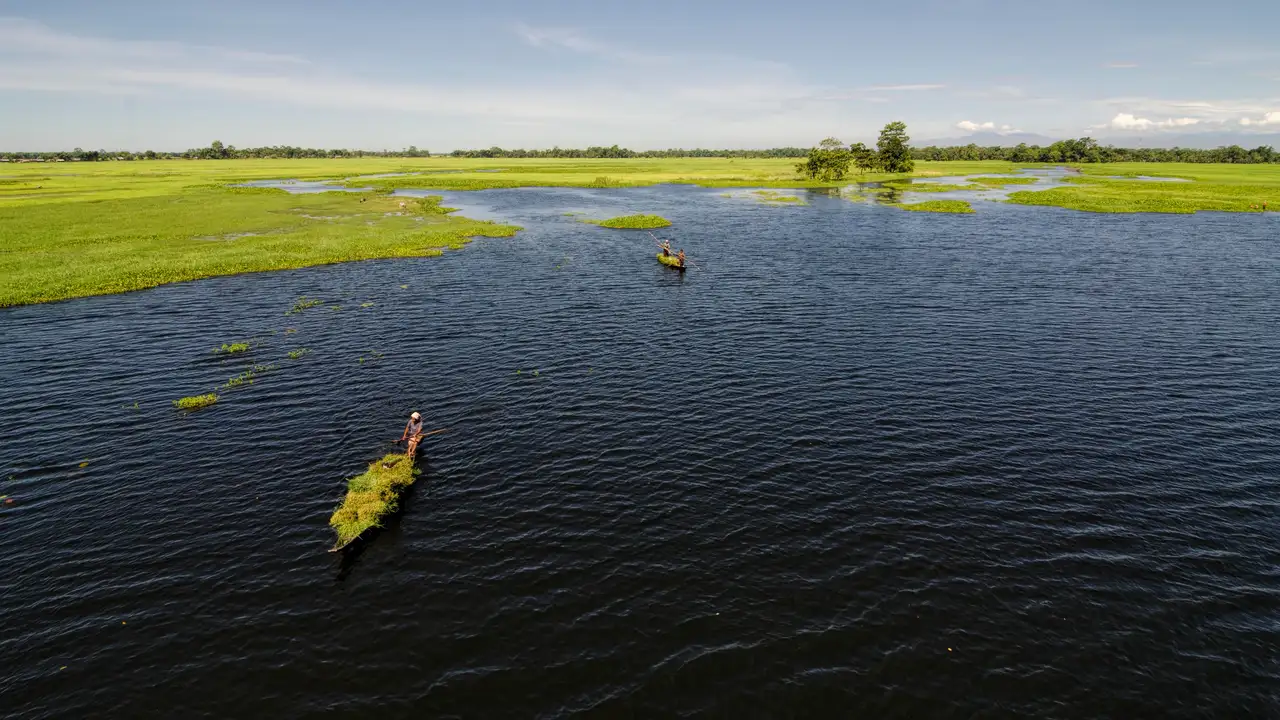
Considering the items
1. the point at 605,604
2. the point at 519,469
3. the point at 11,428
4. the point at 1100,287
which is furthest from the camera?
the point at 1100,287

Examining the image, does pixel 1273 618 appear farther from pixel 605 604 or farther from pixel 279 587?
pixel 279 587

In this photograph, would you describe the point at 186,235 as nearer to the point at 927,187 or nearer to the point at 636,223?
the point at 636,223

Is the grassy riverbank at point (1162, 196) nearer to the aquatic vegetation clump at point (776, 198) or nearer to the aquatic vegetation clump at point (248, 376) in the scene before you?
the aquatic vegetation clump at point (776, 198)

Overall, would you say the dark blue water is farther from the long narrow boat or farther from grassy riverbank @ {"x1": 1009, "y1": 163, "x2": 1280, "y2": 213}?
grassy riverbank @ {"x1": 1009, "y1": 163, "x2": 1280, "y2": 213}

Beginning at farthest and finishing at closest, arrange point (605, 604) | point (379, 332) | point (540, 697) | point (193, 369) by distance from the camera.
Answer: point (379, 332)
point (193, 369)
point (605, 604)
point (540, 697)

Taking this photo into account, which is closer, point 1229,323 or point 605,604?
point 605,604

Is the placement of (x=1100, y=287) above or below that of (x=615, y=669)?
above

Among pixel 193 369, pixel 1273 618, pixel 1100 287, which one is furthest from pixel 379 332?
pixel 1100 287

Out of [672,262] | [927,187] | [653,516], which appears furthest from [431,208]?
[927,187]
